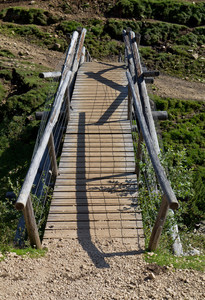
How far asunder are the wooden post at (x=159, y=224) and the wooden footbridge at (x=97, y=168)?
0.04ft

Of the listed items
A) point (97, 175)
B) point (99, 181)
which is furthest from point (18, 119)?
point (99, 181)

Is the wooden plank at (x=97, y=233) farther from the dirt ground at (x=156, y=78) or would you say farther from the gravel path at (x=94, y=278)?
the dirt ground at (x=156, y=78)

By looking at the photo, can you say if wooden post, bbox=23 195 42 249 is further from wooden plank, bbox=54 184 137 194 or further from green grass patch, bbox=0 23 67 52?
green grass patch, bbox=0 23 67 52

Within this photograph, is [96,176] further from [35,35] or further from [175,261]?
[35,35]

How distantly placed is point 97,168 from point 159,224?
2.32m

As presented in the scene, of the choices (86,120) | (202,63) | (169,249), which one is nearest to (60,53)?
(202,63)

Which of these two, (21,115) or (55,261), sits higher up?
(55,261)

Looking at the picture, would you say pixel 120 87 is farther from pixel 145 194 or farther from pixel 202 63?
pixel 202 63

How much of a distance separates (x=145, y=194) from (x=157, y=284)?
6.83ft

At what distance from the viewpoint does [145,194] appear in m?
5.23

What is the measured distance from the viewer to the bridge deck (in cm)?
439

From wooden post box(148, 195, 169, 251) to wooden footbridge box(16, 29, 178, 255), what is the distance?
0.01 meters

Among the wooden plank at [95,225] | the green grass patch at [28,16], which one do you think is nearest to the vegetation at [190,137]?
the wooden plank at [95,225]

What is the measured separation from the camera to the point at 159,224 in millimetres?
3537
